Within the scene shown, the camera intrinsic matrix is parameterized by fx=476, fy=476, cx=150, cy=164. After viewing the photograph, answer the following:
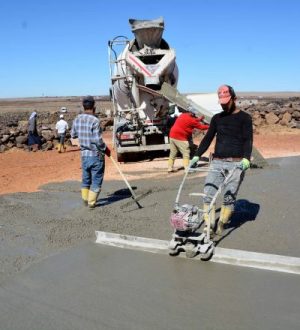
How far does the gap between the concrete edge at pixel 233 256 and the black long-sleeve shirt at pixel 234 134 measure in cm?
117

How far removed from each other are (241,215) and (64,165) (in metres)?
8.03

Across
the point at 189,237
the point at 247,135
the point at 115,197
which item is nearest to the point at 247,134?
the point at 247,135

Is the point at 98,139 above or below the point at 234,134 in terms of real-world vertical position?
below

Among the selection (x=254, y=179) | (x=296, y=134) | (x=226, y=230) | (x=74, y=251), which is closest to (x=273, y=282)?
(x=226, y=230)

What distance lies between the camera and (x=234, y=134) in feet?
17.5

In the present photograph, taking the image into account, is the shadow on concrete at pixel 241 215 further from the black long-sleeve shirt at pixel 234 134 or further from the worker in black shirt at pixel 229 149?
the black long-sleeve shirt at pixel 234 134

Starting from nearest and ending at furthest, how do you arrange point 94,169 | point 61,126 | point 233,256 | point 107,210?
point 233,256 < point 107,210 < point 94,169 < point 61,126

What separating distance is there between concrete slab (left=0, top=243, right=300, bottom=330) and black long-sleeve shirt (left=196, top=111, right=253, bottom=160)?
1371 mm

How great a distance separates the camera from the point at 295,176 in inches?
345

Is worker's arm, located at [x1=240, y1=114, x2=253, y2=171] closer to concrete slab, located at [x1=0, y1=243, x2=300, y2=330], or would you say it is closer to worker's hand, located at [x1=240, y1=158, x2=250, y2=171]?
worker's hand, located at [x1=240, y1=158, x2=250, y2=171]

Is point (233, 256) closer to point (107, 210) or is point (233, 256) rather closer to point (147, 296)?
point (147, 296)

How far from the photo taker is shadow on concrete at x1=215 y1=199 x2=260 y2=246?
18.7 ft

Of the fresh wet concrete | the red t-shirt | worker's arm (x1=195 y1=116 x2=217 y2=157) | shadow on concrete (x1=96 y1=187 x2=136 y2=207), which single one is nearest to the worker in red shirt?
the red t-shirt

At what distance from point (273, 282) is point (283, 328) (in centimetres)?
81
